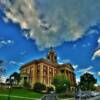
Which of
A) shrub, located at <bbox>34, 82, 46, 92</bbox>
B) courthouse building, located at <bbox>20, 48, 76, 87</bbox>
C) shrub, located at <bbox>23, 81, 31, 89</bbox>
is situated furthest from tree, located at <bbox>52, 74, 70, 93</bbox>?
shrub, located at <bbox>34, 82, 46, 92</bbox>

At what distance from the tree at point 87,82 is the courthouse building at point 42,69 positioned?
621cm

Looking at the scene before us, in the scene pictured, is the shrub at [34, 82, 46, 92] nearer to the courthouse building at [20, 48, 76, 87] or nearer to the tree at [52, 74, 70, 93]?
the courthouse building at [20, 48, 76, 87]

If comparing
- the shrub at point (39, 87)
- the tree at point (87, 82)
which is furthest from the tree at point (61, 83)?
the tree at point (87, 82)

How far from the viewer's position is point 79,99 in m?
25.8

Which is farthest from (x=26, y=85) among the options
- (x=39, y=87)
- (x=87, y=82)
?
(x=87, y=82)

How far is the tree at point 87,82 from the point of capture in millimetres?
37966

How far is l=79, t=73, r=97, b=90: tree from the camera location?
38.0m

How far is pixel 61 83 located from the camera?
33125mm

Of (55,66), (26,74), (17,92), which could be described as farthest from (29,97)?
(55,66)

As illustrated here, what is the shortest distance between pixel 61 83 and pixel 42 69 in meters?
5.09

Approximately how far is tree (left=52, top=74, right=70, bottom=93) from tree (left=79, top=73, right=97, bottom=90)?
512cm

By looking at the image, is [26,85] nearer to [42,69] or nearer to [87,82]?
[42,69]

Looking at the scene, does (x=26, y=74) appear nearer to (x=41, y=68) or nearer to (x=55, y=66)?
(x=41, y=68)

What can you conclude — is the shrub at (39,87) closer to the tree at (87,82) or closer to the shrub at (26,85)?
the shrub at (26,85)
